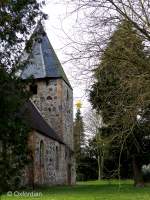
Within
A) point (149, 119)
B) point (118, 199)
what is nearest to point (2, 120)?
point (149, 119)

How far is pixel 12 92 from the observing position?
34.0 ft

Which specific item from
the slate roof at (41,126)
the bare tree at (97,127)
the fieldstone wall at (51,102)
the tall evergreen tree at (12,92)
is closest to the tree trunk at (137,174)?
the bare tree at (97,127)

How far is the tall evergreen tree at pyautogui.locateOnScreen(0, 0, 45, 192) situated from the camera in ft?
33.6

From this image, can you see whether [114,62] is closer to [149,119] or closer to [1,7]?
[149,119]

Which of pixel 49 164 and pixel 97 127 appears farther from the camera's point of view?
pixel 49 164

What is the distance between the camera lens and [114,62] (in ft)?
28.8

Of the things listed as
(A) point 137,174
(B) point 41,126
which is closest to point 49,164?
(B) point 41,126

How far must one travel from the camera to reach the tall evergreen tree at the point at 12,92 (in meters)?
10.2

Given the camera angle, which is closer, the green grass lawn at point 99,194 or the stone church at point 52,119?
the green grass lawn at point 99,194

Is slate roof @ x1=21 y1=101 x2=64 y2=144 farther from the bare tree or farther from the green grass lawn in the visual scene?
the green grass lawn

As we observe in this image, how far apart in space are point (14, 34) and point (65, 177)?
34.1 meters

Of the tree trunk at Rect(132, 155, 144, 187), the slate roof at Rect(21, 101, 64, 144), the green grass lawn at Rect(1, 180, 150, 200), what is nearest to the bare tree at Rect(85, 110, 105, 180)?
the green grass lawn at Rect(1, 180, 150, 200)

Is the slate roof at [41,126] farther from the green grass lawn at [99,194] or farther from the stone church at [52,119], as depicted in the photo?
the green grass lawn at [99,194]

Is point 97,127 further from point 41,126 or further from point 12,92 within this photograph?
point 12,92
